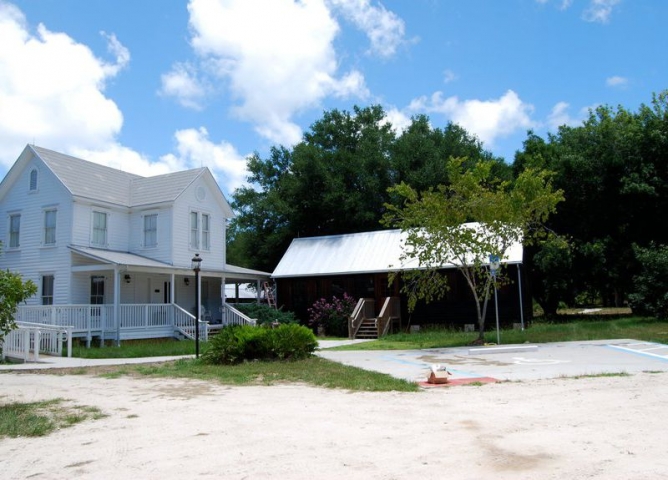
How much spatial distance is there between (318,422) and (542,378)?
19.5 ft

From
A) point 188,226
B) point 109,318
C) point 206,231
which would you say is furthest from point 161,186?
point 109,318

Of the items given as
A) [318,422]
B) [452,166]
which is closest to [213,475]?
[318,422]

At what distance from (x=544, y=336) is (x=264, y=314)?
12.8m

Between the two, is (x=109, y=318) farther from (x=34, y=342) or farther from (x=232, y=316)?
(x=232, y=316)

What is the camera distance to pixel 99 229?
26.3 meters

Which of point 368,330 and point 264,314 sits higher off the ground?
point 264,314

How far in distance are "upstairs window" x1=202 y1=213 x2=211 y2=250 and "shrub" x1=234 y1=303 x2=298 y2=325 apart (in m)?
3.35

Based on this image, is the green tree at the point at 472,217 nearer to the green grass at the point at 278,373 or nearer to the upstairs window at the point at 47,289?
the green grass at the point at 278,373

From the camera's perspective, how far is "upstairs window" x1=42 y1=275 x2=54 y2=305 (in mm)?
25500

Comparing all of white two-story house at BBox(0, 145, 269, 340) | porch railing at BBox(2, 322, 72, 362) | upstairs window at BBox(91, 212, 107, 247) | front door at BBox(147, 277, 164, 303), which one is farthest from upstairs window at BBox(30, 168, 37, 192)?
porch railing at BBox(2, 322, 72, 362)

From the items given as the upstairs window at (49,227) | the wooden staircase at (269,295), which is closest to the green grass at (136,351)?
the upstairs window at (49,227)

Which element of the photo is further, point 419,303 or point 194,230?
point 419,303

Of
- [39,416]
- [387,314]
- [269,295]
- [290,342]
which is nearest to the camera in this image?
[39,416]

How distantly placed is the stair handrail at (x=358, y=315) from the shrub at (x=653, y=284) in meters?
12.6
